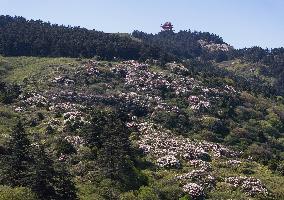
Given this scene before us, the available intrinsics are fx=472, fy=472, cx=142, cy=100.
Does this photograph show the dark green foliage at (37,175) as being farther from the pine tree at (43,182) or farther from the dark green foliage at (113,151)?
the dark green foliage at (113,151)

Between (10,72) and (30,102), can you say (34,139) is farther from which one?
(10,72)

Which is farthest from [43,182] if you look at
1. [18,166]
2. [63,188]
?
[18,166]

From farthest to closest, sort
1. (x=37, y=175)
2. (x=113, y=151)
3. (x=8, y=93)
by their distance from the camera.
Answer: (x=8, y=93) < (x=113, y=151) < (x=37, y=175)

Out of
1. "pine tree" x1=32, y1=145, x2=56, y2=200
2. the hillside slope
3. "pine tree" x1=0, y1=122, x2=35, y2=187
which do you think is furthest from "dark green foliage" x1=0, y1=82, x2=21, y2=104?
"pine tree" x1=32, y1=145, x2=56, y2=200

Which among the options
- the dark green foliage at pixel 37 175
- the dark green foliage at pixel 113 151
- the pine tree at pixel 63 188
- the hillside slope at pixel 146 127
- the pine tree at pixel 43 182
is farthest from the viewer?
the hillside slope at pixel 146 127

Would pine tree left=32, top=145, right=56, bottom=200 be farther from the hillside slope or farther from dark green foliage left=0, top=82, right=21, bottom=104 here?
dark green foliage left=0, top=82, right=21, bottom=104

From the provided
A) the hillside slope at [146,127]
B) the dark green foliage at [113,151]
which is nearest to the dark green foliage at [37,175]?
the hillside slope at [146,127]

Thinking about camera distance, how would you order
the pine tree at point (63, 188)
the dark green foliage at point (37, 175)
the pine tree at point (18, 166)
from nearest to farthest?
the dark green foliage at point (37, 175)
the pine tree at point (63, 188)
the pine tree at point (18, 166)

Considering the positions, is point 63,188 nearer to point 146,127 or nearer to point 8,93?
point 146,127

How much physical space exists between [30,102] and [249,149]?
41755 mm

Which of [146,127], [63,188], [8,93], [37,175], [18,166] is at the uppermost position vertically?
[8,93]

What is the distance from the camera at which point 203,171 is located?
214ft

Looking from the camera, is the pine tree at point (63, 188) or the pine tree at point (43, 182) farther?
the pine tree at point (63, 188)

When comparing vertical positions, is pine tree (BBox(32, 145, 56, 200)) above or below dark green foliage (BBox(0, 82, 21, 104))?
below
